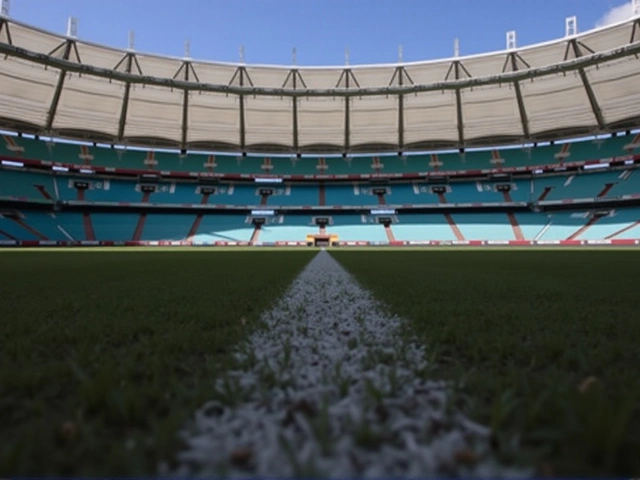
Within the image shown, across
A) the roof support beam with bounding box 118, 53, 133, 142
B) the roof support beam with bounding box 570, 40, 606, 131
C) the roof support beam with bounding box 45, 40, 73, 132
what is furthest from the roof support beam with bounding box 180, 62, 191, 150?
the roof support beam with bounding box 570, 40, 606, 131

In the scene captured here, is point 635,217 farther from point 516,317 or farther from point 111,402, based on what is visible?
point 111,402

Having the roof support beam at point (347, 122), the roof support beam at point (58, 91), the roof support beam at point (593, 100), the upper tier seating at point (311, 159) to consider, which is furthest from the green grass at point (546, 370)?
the upper tier seating at point (311, 159)

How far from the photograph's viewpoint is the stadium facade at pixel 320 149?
95.0 ft

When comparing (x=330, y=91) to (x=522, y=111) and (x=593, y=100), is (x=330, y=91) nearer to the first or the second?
(x=522, y=111)

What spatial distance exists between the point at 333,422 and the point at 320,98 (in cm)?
3671

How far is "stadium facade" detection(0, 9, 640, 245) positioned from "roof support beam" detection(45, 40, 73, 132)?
0.39 feet

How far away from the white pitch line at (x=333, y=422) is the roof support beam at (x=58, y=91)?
116 ft

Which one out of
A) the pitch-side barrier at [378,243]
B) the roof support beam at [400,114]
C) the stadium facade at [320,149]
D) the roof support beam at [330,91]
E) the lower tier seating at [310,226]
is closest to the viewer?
the roof support beam at [330,91]

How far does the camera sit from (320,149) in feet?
127

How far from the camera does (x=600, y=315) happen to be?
2596 mm

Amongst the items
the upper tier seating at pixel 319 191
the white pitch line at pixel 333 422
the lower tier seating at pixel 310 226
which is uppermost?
the upper tier seating at pixel 319 191

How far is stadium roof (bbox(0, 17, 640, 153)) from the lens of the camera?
91.4 ft

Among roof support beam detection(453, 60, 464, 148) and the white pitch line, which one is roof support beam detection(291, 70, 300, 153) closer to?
roof support beam detection(453, 60, 464, 148)

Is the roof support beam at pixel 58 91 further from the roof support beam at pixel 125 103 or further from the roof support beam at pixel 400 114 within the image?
the roof support beam at pixel 400 114
